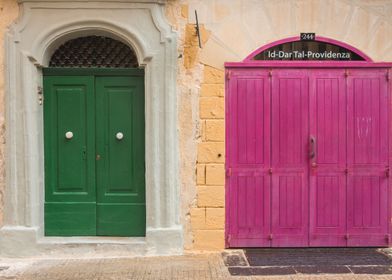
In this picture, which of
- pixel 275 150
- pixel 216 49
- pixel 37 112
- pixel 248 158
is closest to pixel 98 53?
pixel 37 112

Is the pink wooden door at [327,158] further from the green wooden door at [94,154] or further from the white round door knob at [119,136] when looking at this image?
the white round door knob at [119,136]

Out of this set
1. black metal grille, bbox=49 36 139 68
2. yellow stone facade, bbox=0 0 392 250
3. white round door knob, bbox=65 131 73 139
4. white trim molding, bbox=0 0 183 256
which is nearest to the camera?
white trim molding, bbox=0 0 183 256

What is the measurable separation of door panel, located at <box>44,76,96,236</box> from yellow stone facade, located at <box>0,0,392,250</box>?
123cm

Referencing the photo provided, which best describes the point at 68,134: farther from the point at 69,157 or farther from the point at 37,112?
the point at 37,112

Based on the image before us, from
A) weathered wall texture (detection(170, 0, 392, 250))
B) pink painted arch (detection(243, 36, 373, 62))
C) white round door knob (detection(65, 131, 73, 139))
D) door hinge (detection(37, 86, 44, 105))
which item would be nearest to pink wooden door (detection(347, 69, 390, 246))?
pink painted arch (detection(243, 36, 373, 62))

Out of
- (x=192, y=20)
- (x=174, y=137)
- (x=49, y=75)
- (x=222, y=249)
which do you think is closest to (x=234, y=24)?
(x=192, y=20)

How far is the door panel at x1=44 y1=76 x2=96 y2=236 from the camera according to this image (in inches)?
263

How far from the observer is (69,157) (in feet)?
22.0

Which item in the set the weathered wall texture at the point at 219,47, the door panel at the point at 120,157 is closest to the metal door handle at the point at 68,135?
the door panel at the point at 120,157

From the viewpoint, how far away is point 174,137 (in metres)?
6.50

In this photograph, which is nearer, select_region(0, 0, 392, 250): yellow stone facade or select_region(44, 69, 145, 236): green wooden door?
select_region(0, 0, 392, 250): yellow stone facade

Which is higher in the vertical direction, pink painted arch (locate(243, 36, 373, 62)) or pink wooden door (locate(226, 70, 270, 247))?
pink painted arch (locate(243, 36, 373, 62))

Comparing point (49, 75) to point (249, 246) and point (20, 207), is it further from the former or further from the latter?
point (249, 246)

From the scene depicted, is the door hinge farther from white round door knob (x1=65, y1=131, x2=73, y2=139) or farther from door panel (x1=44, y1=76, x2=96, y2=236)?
white round door knob (x1=65, y1=131, x2=73, y2=139)
